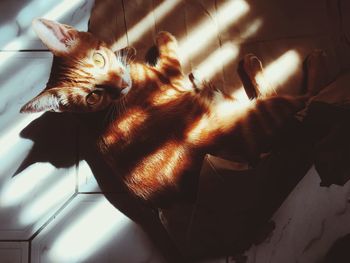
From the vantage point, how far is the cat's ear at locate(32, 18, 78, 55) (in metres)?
0.99

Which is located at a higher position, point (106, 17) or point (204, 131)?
point (106, 17)

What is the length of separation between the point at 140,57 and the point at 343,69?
71cm

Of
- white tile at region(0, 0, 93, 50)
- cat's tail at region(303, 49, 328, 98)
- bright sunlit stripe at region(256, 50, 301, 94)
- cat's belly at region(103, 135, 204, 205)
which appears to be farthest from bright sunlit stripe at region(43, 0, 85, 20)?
cat's tail at region(303, 49, 328, 98)

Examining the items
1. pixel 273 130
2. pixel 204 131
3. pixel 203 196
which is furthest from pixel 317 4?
pixel 203 196

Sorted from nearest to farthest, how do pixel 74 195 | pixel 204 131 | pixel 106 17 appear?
pixel 204 131
pixel 74 195
pixel 106 17

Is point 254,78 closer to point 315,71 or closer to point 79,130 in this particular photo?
point 315,71

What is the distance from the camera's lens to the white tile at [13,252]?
1.24m

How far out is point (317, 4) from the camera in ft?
4.64

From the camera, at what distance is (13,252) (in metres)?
1.24

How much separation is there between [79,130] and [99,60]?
0.33 metres

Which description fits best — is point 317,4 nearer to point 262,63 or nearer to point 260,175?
point 262,63

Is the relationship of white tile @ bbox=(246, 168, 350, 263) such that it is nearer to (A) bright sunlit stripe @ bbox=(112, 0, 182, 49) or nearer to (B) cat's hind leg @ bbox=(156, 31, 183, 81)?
(B) cat's hind leg @ bbox=(156, 31, 183, 81)

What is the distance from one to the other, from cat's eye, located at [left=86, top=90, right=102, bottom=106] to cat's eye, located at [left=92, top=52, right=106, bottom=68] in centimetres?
7

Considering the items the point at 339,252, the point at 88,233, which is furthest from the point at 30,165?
the point at 339,252
